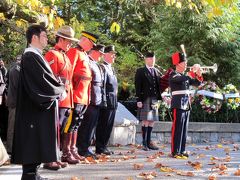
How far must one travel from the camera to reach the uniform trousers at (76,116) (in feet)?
23.2

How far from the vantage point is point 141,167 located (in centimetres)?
713

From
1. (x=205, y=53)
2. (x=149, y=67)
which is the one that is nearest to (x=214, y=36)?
(x=205, y=53)

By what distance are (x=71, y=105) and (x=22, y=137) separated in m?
1.60

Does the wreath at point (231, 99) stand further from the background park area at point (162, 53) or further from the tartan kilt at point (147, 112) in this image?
the tartan kilt at point (147, 112)

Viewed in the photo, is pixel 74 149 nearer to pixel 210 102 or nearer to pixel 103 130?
pixel 103 130

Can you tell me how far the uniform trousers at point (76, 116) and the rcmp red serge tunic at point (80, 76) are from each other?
0.26ft

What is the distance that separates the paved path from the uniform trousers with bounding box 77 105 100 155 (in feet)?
1.49

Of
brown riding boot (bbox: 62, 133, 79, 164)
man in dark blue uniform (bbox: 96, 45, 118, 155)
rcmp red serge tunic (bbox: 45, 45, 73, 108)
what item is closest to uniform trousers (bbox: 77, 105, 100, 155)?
brown riding boot (bbox: 62, 133, 79, 164)

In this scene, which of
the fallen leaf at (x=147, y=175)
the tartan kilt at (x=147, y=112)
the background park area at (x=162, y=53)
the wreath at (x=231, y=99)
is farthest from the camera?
the wreath at (x=231, y=99)

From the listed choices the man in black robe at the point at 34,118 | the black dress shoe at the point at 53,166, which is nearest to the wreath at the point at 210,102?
the black dress shoe at the point at 53,166

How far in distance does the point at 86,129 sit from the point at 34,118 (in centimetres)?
265

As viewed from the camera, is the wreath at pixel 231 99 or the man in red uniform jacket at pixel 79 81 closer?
the man in red uniform jacket at pixel 79 81

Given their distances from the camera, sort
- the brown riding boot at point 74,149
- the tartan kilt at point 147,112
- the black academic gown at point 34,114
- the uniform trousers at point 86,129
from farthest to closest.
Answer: the tartan kilt at point 147,112
the uniform trousers at point 86,129
the brown riding boot at point 74,149
the black academic gown at point 34,114

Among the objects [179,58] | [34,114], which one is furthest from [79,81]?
[34,114]
